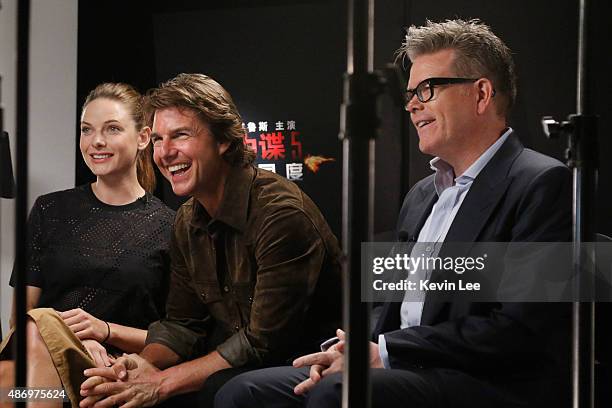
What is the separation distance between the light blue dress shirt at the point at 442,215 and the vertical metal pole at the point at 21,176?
4.09 feet

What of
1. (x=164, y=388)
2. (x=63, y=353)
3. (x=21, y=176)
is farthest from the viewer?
(x=164, y=388)

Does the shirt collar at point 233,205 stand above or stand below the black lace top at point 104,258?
above

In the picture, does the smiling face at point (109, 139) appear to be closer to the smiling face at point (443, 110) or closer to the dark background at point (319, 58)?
the dark background at point (319, 58)

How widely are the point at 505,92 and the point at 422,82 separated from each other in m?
0.22

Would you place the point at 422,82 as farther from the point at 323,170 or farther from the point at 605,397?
the point at 605,397

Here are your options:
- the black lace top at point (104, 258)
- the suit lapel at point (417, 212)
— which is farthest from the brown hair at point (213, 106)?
the suit lapel at point (417, 212)

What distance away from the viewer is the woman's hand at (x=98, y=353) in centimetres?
238

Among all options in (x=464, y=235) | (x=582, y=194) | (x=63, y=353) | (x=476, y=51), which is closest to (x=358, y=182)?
(x=582, y=194)

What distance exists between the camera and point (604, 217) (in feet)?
6.97

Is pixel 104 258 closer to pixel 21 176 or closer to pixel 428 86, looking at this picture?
pixel 428 86

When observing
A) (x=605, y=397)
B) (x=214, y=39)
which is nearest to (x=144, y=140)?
(x=214, y=39)

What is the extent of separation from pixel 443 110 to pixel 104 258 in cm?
115

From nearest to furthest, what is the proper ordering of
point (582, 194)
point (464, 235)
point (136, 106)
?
point (582, 194) < point (464, 235) < point (136, 106)

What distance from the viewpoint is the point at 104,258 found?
8.32 feet
